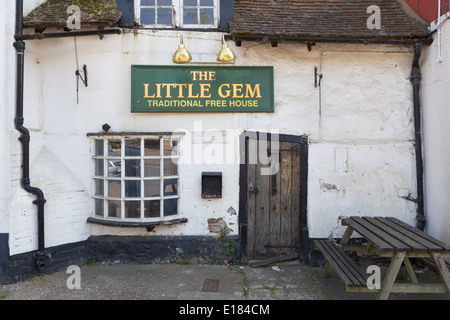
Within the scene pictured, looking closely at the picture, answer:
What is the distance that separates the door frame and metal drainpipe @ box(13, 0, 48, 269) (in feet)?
10.8

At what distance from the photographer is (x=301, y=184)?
5.16m

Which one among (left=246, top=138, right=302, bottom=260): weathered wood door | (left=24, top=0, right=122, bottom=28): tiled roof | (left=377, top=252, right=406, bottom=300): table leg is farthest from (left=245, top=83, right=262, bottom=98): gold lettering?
(left=377, top=252, right=406, bottom=300): table leg

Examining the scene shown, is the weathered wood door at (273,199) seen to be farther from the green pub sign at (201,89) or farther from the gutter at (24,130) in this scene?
the gutter at (24,130)

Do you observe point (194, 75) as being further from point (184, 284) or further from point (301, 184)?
point (184, 284)

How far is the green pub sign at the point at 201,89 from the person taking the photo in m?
5.03

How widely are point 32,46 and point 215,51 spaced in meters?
3.11

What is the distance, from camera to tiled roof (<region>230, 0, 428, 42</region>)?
15.7ft

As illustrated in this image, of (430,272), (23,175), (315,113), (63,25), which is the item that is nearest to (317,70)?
(315,113)

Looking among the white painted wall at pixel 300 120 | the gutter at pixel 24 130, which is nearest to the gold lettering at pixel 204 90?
the white painted wall at pixel 300 120

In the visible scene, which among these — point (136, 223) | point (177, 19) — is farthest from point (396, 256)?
point (177, 19)

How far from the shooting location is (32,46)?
4.87 m

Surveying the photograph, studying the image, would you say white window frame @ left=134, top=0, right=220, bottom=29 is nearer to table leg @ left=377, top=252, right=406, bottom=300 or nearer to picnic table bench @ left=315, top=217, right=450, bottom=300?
picnic table bench @ left=315, top=217, right=450, bottom=300

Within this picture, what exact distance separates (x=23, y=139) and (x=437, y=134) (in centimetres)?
680

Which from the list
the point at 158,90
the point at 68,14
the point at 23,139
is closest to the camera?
the point at 23,139
